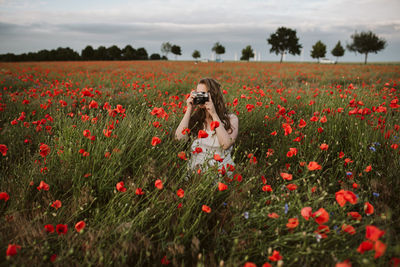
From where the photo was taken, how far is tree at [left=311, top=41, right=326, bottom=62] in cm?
5466

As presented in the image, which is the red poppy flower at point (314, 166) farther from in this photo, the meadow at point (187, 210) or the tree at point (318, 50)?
the tree at point (318, 50)

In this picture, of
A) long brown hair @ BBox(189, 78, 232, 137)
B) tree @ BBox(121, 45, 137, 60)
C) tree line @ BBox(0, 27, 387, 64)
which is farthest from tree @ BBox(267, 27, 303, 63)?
long brown hair @ BBox(189, 78, 232, 137)

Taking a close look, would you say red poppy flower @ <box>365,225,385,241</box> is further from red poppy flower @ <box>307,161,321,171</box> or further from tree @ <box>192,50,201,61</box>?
tree @ <box>192,50,201,61</box>

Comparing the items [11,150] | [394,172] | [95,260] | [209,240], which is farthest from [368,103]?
[11,150]

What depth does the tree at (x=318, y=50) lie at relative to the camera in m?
54.7

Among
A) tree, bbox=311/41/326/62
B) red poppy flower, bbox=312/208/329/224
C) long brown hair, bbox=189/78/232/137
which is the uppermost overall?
tree, bbox=311/41/326/62

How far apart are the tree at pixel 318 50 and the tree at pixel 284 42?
879 centimetres

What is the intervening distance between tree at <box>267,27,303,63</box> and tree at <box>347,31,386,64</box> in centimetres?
965

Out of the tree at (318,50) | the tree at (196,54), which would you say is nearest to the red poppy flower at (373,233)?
the tree at (318,50)

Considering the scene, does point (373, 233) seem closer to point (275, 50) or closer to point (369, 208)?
point (369, 208)

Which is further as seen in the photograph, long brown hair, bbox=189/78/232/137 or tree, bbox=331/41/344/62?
tree, bbox=331/41/344/62

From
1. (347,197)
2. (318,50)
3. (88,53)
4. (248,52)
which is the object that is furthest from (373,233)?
(248,52)

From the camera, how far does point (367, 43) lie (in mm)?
43031

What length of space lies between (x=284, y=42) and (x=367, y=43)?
14.0 metres
